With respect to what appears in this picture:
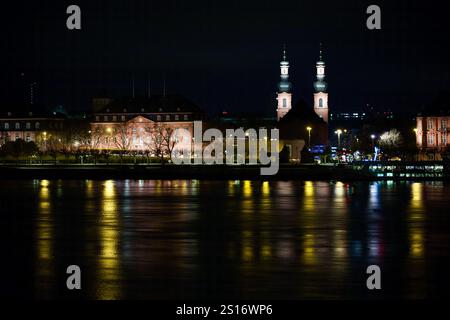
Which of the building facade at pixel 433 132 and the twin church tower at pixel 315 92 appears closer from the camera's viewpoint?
the building facade at pixel 433 132

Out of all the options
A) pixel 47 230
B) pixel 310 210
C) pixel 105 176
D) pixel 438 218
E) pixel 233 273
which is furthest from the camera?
pixel 105 176

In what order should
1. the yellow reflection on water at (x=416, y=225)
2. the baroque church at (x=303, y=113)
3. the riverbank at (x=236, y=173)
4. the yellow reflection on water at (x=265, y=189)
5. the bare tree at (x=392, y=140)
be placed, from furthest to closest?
the baroque church at (x=303, y=113)
the bare tree at (x=392, y=140)
the riverbank at (x=236, y=173)
the yellow reflection on water at (x=265, y=189)
the yellow reflection on water at (x=416, y=225)

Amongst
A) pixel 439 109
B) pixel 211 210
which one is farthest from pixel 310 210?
pixel 439 109

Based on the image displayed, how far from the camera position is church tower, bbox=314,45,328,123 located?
157 m

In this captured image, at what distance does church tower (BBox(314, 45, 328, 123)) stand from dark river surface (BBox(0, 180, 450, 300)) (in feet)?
395

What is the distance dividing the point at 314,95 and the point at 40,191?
119 meters

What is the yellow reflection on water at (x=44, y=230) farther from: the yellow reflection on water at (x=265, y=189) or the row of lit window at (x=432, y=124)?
the row of lit window at (x=432, y=124)

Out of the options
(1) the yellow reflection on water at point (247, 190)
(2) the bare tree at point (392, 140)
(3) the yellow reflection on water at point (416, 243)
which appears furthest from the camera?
(2) the bare tree at point (392, 140)

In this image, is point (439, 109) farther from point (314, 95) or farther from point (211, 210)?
point (211, 210)

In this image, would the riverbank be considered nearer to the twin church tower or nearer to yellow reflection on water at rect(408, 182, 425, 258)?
yellow reflection on water at rect(408, 182, 425, 258)

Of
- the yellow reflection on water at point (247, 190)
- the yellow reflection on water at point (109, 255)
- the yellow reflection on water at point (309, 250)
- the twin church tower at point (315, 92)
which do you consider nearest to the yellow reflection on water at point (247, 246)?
the yellow reflection on water at point (309, 250)

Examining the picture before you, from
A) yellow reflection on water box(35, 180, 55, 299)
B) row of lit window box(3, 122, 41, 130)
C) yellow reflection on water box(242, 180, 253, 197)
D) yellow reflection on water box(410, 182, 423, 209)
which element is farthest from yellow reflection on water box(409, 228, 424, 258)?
row of lit window box(3, 122, 41, 130)

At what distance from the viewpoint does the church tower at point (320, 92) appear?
6176 inches

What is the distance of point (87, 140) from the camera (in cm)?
13975
